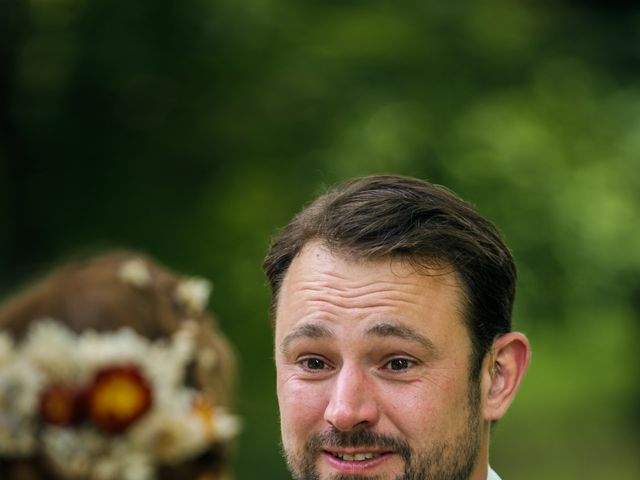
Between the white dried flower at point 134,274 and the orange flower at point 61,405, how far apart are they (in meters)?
0.42

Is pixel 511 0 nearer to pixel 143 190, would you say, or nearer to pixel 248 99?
pixel 248 99

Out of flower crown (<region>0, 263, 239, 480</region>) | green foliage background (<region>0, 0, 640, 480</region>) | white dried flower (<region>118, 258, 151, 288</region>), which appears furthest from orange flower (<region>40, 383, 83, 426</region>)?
green foliage background (<region>0, 0, 640, 480</region>)

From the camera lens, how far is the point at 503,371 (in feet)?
11.4

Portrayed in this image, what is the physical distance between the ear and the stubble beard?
0.26 ft

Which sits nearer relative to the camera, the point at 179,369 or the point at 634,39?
the point at 179,369

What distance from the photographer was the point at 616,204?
1017 centimetres

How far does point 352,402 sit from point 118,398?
4.82 ft

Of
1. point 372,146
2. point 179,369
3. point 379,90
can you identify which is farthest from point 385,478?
point 379,90

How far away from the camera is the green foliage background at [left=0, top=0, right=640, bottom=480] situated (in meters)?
10.3

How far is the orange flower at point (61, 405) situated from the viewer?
4.24 metres

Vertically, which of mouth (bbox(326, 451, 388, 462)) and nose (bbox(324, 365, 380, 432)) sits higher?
nose (bbox(324, 365, 380, 432))

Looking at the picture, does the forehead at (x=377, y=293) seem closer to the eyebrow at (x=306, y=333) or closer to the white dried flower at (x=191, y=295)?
the eyebrow at (x=306, y=333)

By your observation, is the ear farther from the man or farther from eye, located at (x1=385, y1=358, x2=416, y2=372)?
eye, located at (x1=385, y1=358, x2=416, y2=372)

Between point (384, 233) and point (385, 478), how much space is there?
1.98 feet
